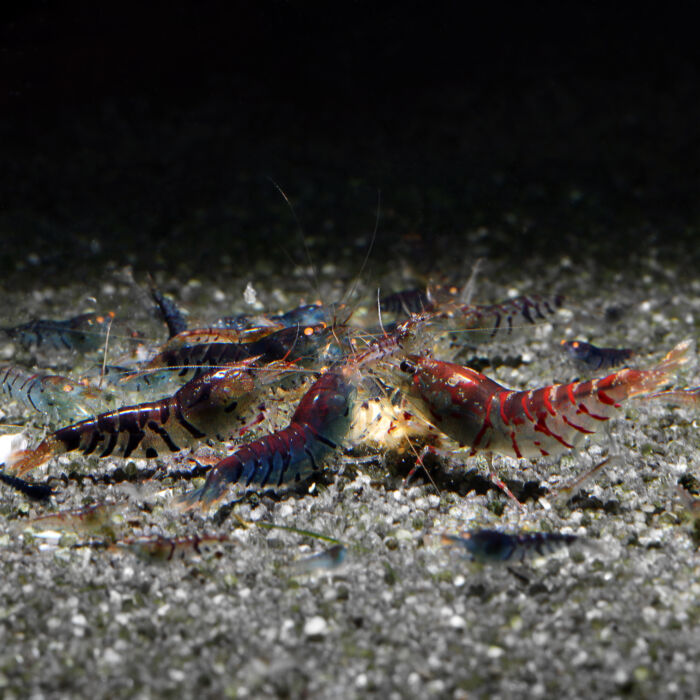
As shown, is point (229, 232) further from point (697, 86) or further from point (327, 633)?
point (697, 86)

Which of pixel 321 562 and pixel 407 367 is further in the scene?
pixel 407 367

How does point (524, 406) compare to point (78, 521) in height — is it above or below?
above

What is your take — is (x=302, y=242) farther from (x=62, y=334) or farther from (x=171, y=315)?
(x=62, y=334)

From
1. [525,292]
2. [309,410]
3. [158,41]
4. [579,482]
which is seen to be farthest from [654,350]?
[158,41]

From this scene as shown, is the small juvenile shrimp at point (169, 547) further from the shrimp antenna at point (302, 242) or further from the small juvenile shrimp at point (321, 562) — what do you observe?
the shrimp antenna at point (302, 242)

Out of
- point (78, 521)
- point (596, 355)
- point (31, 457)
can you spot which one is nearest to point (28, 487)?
point (31, 457)

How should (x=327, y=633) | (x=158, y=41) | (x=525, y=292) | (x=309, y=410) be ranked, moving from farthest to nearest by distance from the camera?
(x=158, y=41), (x=525, y=292), (x=309, y=410), (x=327, y=633)

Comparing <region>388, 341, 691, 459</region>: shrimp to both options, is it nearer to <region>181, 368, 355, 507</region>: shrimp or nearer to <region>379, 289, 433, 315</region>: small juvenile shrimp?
<region>181, 368, 355, 507</region>: shrimp

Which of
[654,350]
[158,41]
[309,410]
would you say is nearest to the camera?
[309,410]

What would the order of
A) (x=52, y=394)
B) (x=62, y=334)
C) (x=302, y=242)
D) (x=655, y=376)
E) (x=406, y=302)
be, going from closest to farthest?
(x=655, y=376) < (x=52, y=394) < (x=62, y=334) < (x=406, y=302) < (x=302, y=242)
